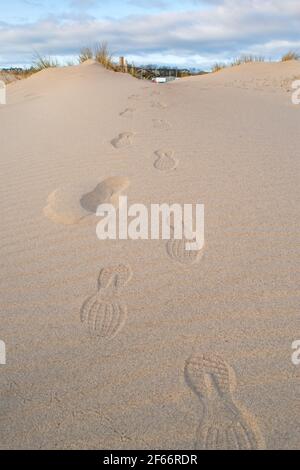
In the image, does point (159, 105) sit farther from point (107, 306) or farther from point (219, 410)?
point (219, 410)

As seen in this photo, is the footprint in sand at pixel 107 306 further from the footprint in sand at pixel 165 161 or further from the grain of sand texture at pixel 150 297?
the footprint in sand at pixel 165 161

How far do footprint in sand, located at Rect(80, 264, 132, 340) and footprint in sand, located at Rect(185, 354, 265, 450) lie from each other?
13.2 inches

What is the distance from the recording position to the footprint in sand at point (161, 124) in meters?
3.42

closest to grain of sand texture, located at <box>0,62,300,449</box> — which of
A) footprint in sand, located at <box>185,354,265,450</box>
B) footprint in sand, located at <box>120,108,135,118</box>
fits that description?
footprint in sand, located at <box>185,354,265,450</box>

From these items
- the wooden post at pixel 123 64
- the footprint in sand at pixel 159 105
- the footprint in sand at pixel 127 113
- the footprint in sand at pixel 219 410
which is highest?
the wooden post at pixel 123 64

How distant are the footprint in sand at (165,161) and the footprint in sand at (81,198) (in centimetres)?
31

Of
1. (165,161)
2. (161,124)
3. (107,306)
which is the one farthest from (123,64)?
(107,306)

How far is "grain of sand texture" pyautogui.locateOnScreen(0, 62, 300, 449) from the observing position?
1.18 meters

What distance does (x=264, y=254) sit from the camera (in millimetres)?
1868

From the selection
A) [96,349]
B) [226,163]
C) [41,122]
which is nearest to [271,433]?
[96,349]

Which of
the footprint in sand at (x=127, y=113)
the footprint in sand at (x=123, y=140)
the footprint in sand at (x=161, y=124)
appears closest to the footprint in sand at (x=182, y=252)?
the footprint in sand at (x=123, y=140)

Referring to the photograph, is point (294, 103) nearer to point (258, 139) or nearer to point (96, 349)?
point (258, 139)

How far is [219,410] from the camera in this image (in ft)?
3.88
